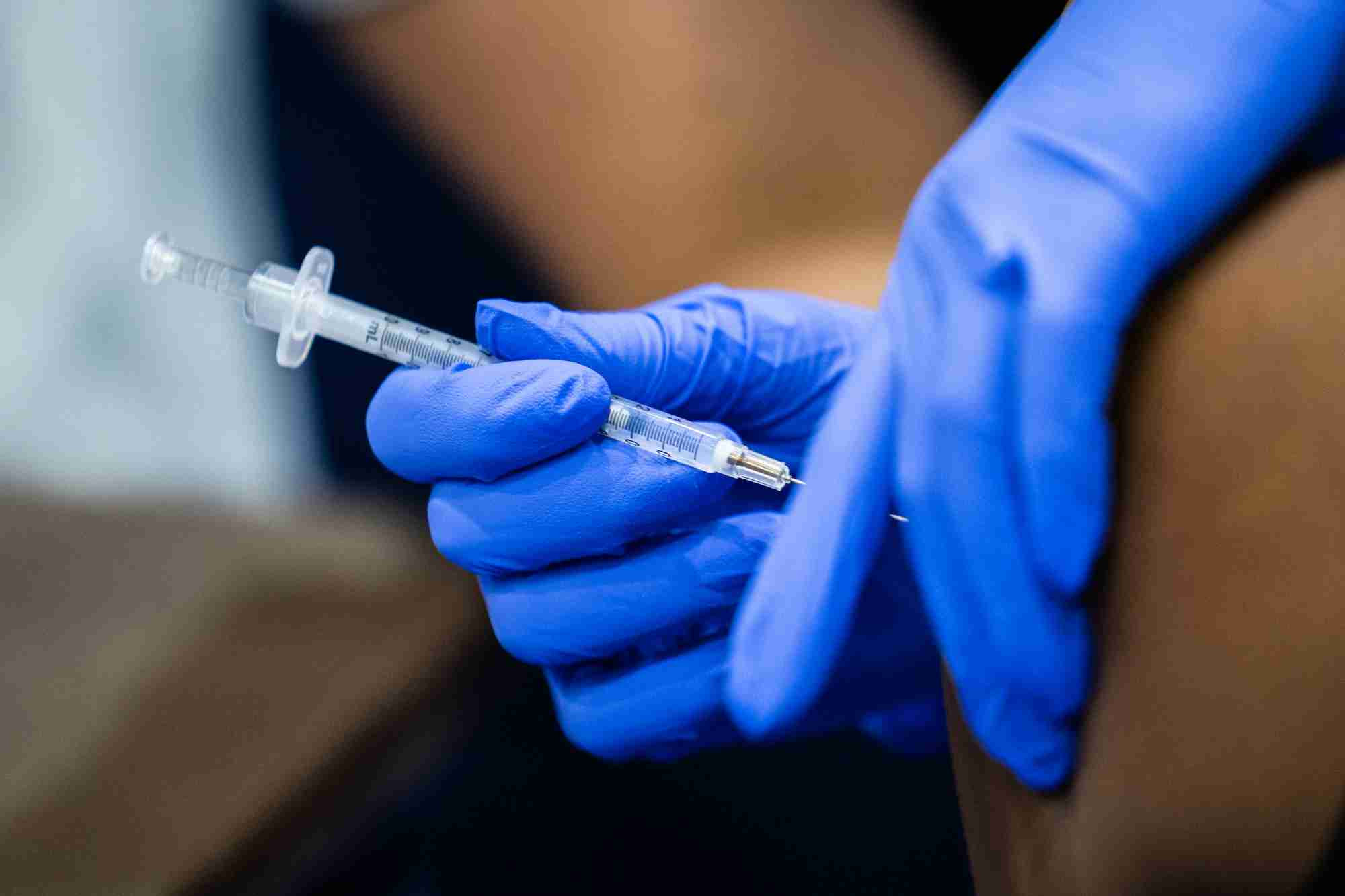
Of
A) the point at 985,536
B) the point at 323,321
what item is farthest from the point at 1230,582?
the point at 323,321

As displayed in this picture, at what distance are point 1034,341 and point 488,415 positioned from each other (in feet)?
1.15

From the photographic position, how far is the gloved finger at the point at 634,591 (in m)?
0.66

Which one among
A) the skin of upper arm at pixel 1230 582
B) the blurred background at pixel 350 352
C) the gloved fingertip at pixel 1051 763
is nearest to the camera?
the skin of upper arm at pixel 1230 582

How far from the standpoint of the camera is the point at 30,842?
80cm

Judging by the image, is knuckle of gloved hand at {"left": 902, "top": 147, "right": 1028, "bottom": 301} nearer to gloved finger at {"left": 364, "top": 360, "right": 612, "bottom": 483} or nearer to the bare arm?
gloved finger at {"left": 364, "top": 360, "right": 612, "bottom": 483}

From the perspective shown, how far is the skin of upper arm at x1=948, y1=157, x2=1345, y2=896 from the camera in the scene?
1.15ft

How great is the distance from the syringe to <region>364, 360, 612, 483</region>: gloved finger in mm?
23

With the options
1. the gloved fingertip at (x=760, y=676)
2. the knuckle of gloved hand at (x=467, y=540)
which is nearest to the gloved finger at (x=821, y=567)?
the gloved fingertip at (x=760, y=676)

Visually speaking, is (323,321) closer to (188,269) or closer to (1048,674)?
(188,269)

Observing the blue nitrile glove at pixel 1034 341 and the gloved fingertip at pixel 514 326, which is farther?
the gloved fingertip at pixel 514 326

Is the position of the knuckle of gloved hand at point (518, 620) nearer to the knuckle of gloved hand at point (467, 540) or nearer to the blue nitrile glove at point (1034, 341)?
the knuckle of gloved hand at point (467, 540)

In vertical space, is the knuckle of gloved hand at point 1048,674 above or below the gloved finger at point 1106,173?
below

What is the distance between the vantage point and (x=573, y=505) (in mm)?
623

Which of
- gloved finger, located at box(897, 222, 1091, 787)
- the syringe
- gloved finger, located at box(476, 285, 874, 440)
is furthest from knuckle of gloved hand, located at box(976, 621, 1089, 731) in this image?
gloved finger, located at box(476, 285, 874, 440)
